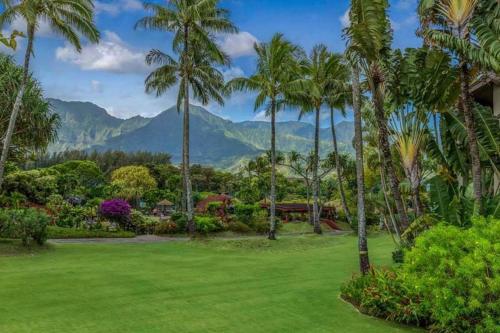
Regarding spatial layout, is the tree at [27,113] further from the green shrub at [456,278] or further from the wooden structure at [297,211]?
the wooden structure at [297,211]

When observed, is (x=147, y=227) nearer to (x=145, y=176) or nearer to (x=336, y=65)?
(x=336, y=65)

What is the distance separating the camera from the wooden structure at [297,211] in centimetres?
4712

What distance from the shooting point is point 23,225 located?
18281 millimetres

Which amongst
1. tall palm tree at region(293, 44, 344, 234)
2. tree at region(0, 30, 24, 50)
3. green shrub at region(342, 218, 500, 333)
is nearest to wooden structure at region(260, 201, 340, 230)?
tall palm tree at region(293, 44, 344, 234)

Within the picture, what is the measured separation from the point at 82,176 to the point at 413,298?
6778cm

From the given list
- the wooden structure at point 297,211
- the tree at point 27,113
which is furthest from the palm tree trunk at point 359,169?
the wooden structure at point 297,211

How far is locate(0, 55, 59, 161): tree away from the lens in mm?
21641

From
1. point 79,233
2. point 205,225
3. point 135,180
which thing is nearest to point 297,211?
point 205,225

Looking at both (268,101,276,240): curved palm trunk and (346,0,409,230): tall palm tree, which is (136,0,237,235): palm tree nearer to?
(268,101,276,240): curved palm trunk

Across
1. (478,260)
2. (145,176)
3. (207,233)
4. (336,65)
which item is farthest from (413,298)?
(145,176)

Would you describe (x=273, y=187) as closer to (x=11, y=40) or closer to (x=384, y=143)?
(x=384, y=143)

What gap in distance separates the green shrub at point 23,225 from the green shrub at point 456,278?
50.1 ft

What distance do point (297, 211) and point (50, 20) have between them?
116 feet

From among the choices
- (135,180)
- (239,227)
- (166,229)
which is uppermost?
(135,180)
